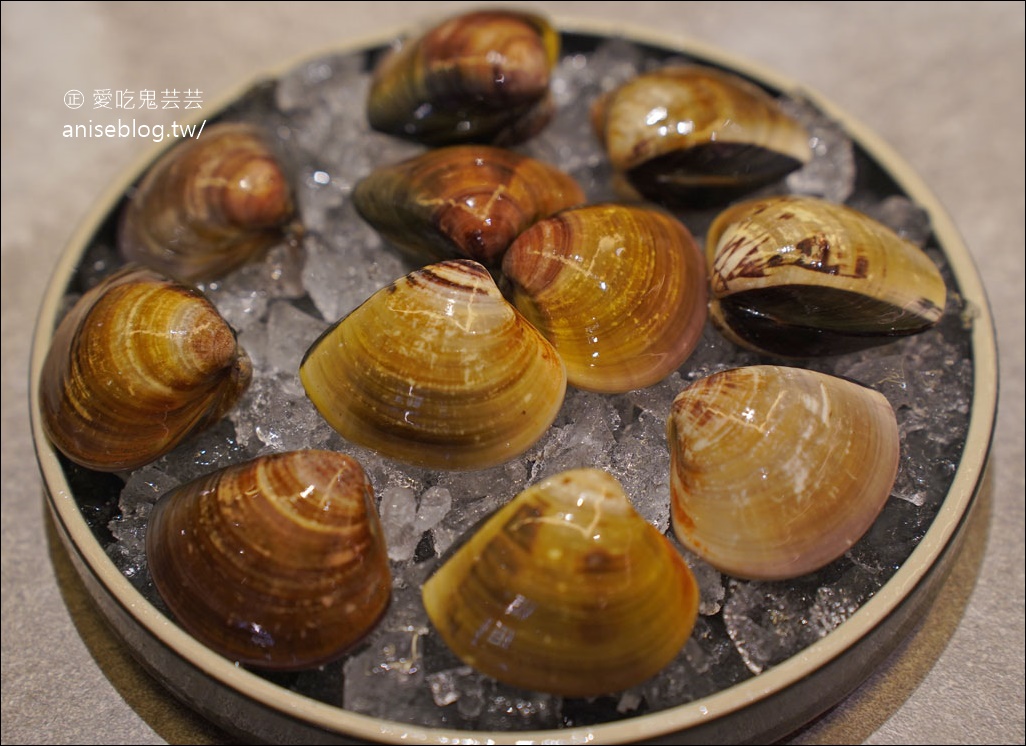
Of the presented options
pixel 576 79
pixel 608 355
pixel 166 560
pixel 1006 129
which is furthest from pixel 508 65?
pixel 1006 129

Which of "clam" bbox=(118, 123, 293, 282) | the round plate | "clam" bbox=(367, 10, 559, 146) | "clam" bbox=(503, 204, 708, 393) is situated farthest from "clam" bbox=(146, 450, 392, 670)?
"clam" bbox=(367, 10, 559, 146)

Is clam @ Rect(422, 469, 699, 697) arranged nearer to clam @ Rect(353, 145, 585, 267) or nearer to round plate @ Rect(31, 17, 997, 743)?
round plate @ Rect(31, 17, 997, 743)

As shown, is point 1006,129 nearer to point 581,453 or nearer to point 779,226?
point 779,226

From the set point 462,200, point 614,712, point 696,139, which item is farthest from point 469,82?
point 614,712

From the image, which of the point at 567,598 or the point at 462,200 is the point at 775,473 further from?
the point at 462,200

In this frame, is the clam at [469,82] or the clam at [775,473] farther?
the clam at [469,82]

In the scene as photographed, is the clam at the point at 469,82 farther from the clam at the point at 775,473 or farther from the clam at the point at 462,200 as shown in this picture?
the clam at the point at 775,473

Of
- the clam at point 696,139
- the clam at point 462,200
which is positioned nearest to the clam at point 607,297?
the clam at point 462,200
